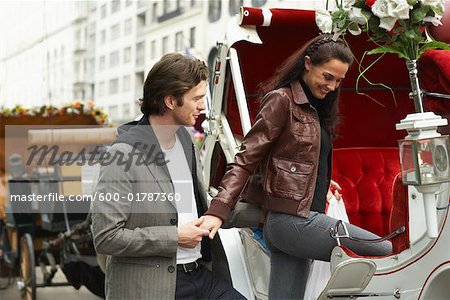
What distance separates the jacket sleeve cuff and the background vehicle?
1.59 ft

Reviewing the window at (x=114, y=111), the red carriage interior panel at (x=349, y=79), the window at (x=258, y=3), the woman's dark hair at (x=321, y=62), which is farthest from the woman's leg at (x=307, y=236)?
the window at (x=114, y=111)

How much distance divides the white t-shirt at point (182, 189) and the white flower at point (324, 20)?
2.43ft

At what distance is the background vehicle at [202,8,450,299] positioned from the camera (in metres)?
3.07

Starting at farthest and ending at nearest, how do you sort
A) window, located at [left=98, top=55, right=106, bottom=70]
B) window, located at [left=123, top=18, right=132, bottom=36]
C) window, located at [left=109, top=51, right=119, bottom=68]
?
window, located at [left=98, top=55, right=106, bottom=70]
window, located at [left=109, top=51, right=119, bottom=68]
window, located at [left=123, top=18, right=132, bottom=36]

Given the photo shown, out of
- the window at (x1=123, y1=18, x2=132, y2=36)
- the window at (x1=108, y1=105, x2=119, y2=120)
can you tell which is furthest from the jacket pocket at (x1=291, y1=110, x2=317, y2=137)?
the window at (x1=108, y1=105, x2=119, y2=120)

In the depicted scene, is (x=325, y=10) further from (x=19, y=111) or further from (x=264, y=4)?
(x=264, y=4)

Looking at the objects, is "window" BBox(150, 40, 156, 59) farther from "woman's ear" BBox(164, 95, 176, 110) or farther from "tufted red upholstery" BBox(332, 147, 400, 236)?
"woman's ear" BBox(164, 95, 176, 110)

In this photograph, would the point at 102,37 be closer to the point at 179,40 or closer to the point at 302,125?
the point at 179,40

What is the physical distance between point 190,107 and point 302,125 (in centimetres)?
53

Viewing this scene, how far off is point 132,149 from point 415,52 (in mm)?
1135

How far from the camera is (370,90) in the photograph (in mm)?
4805

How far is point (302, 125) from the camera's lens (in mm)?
3090

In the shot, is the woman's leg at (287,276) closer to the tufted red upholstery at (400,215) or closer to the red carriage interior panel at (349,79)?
the tufted red upholstery at (400,215)

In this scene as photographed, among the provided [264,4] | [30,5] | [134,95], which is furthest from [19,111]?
[134,95]
